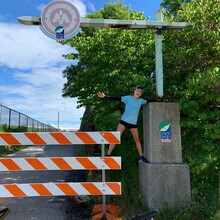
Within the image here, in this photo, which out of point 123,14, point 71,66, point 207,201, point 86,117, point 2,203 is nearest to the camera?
point 207,201

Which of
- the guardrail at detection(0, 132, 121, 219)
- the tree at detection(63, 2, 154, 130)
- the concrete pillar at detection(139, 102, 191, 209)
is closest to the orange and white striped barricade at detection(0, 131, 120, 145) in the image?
the guardrail at detection(0, 132, 121, 219)

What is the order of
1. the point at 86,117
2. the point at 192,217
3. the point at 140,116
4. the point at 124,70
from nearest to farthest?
the point at 192,217 < the point at 140,116 < the point at 124,70 < the point at 86,117

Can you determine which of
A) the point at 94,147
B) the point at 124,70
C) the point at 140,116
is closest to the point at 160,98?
the point at 140,116

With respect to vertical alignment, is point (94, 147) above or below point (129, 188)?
above

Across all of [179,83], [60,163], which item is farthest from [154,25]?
[60,163]

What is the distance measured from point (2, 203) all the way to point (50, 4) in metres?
4.29

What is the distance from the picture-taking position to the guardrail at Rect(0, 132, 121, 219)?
5012 millimetres

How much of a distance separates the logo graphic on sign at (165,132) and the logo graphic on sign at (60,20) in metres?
2.74

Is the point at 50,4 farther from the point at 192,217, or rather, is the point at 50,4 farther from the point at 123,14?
the point at 123,14

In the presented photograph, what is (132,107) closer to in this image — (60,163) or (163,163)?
(163,163)

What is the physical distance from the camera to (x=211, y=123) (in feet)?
20.5

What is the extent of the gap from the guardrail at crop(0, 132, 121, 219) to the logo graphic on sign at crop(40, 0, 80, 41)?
237 cm

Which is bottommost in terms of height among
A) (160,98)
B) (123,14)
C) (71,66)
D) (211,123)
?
(211,123)

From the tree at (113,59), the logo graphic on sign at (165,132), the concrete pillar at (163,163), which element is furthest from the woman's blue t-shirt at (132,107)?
the tree at (113,59)
